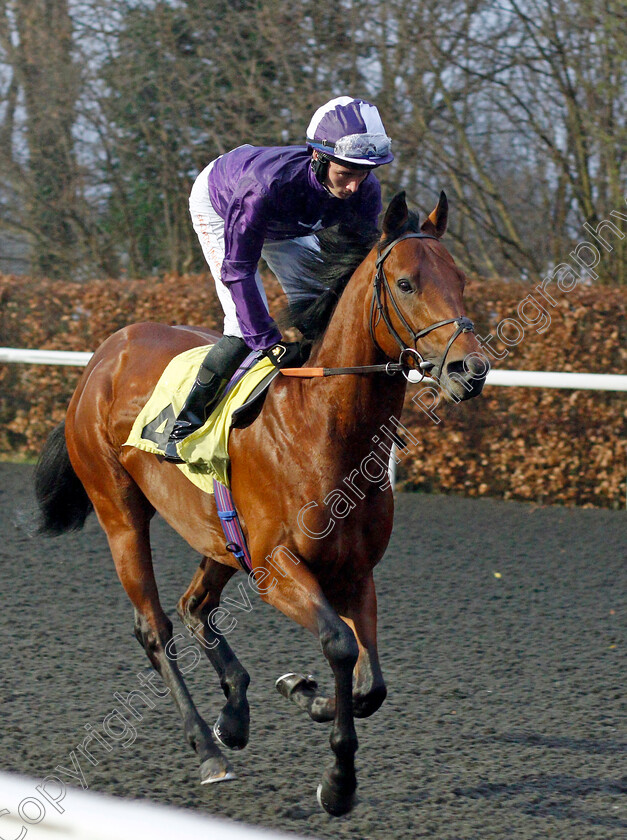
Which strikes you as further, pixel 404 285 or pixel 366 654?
pixel 366 654

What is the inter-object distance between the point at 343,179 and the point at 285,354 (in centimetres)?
52

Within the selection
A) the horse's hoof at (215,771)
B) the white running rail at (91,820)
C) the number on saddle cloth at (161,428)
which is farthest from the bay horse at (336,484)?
the white running rail at (91,820)

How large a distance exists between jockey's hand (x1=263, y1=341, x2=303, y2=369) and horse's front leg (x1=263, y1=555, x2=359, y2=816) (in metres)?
0.63

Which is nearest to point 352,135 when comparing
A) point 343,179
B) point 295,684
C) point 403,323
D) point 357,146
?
point 357,146

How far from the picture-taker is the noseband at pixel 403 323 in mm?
2463

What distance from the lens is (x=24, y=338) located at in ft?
30.0

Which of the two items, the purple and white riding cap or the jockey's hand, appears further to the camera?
the jockey's hand

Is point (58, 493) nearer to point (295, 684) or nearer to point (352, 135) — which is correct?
point (295, 684)

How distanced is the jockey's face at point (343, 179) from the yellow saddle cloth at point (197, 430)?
1.78 ft

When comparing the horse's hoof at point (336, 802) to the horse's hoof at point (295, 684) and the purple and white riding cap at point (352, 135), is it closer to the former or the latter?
the horse's hoof at point (295, 684)

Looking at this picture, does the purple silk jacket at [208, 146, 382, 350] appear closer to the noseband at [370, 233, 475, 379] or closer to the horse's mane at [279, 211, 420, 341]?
the horse's mane at [279, 211, 420, 341]

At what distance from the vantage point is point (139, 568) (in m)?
3.61

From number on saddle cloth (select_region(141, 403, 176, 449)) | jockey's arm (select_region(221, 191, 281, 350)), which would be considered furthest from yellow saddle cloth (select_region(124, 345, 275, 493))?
jockey's arm (select_region(221, 191, 281, 350))

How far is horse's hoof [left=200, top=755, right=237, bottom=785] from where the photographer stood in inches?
112
